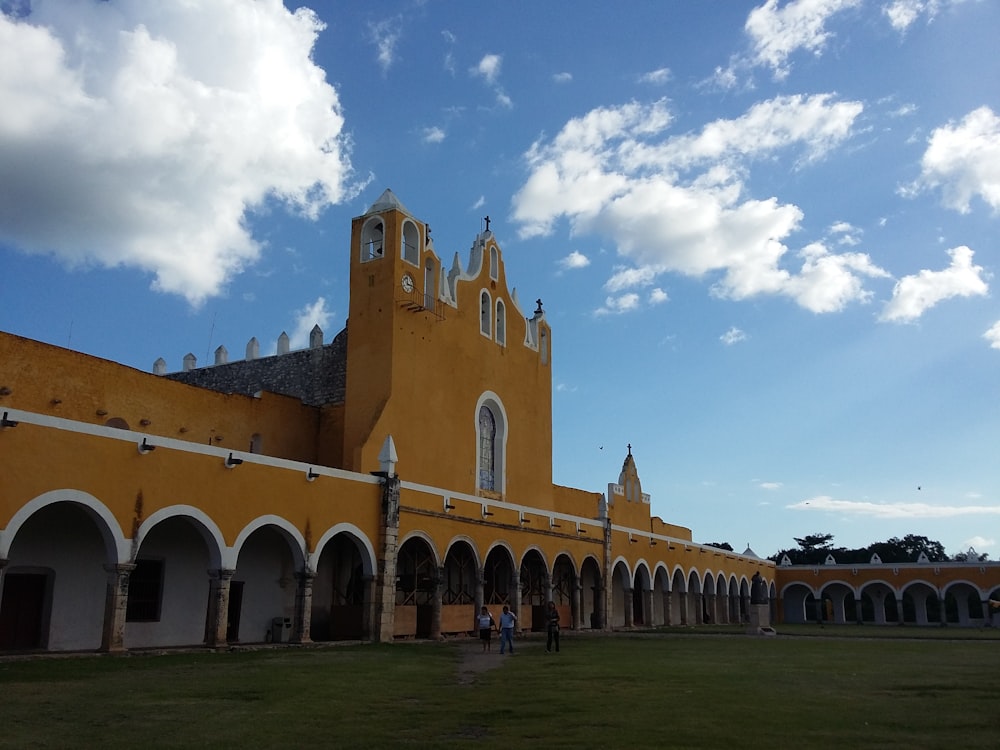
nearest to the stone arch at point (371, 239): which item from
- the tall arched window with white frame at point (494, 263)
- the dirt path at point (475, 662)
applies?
the tall arched window with white frame at point (494, 263)

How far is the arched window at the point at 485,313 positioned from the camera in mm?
28562

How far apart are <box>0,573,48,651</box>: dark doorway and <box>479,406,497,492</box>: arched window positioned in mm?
13583

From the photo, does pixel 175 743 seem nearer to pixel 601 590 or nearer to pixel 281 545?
pixel 281 545

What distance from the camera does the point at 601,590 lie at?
3075 centimetres

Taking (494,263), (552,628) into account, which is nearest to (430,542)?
(552,628)

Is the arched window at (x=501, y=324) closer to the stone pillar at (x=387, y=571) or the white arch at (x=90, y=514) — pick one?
the stone pillar at (x=387, y=571)

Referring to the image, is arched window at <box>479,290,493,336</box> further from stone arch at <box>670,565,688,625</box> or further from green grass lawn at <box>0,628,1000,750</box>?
stone arch at <box>670,565,688,625</box>

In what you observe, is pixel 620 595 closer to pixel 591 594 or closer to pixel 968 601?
pixel 591 594

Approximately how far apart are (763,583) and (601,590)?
2106cm

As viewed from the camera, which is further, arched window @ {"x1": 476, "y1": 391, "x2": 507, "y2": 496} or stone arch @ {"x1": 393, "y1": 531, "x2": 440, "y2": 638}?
arched window @ {"x1": 476, "y1": 391, "x2": 507, "y2": 496}

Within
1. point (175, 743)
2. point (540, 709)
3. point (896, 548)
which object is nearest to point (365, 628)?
point (540, 709)

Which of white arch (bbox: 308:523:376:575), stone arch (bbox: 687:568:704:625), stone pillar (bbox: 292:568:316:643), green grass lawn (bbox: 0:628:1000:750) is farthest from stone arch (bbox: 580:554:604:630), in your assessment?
green grass lawn (bbox: 0:628:1000:750)

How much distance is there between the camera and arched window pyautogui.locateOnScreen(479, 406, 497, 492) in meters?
27.9

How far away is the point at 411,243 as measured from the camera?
25516 millimetres
